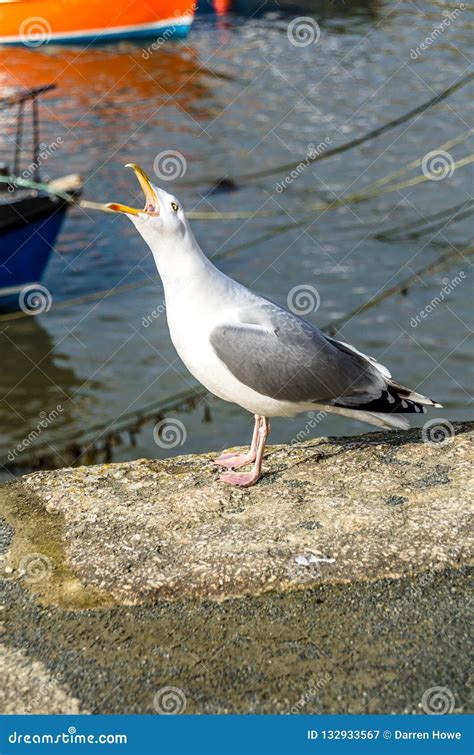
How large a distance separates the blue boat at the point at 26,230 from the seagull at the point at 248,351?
1008 centimetres

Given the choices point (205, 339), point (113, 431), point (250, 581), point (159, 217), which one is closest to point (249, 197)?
point (113, 431)

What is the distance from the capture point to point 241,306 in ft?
17.1

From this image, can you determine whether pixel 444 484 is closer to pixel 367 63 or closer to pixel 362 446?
pixel 362 446

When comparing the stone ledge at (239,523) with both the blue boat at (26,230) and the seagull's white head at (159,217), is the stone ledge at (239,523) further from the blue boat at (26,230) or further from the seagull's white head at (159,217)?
the blue boat at (26,230)

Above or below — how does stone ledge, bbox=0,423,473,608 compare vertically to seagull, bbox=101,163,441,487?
below

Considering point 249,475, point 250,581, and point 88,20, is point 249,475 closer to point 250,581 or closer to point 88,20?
point 250,581

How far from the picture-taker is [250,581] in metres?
4.34

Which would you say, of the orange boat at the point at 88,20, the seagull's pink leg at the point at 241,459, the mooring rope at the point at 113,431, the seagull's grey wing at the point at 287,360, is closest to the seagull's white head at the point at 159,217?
the seagull's grey wing at the point at 287,360

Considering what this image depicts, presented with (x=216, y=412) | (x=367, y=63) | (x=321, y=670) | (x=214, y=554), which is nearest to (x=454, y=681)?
(x=321, y=670)

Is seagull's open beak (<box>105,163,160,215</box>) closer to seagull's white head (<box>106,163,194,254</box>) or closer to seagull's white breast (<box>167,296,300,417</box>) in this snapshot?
seagull's white head (<box>106,163,194,254</box>)

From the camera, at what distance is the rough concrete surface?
377cm

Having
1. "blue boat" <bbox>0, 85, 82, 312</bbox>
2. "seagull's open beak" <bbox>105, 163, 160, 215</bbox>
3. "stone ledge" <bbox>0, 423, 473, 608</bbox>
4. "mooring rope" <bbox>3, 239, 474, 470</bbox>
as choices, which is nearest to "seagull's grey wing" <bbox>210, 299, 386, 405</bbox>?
"stone ledge" <bbox>0, 423, 473, 608</bbox>

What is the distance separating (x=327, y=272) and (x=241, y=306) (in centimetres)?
1051

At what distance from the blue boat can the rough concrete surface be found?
33.9 ft
